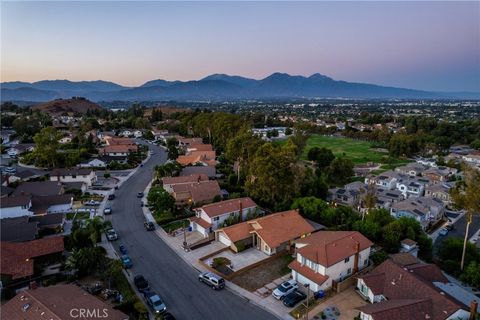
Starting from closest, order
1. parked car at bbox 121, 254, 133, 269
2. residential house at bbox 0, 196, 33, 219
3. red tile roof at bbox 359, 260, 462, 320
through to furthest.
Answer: red tile roof at bbox 359, 260, 462, 320 → parked car at bbox 121, 254, 133, 269 → residential house at bbox 0, 196, 33, 219

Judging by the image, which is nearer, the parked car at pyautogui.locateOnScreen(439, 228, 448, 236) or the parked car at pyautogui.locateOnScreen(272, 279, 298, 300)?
the parked car at pyautogui.locateOnScreen(272, 279, 298, 300)

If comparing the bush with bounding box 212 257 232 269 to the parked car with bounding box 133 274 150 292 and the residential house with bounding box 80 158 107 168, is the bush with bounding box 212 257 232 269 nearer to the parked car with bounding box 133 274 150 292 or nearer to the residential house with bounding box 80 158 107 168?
the parked car with bounding box 133 274 150 292

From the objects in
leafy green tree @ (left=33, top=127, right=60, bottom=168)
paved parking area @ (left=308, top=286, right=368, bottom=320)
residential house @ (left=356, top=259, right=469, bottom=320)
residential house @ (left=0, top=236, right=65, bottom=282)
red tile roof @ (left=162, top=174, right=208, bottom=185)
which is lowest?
paved parking area @ (left=308, top=286, right=368, bottom=320)

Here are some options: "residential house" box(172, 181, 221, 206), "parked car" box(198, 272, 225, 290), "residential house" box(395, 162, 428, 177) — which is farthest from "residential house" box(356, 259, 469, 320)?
"residential house" box(395, 162, 428, 177)

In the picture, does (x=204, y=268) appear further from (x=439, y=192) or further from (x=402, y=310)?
(x=439, y=192)

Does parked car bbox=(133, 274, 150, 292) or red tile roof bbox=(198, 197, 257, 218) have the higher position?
red tile roof bbox=(198, 197, 257, 218)

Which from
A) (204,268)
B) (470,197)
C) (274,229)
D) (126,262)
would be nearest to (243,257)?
(204,268)

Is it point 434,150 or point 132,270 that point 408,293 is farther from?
point 434,150

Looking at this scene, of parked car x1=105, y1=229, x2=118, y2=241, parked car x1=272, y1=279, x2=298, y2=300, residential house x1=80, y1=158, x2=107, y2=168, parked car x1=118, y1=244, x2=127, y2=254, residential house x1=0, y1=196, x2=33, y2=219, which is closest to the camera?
parked car x1=272, y1=279, x2=298, y2=300
